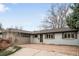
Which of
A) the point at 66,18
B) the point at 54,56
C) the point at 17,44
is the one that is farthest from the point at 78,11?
the point at 17,44

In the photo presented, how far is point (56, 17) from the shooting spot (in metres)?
5.94

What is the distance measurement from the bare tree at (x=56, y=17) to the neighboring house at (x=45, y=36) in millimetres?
124

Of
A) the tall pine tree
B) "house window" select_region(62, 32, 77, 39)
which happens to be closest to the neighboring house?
"house window" select_region(62, 32, 77, 39)

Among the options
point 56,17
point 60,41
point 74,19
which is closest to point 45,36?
point 60,41

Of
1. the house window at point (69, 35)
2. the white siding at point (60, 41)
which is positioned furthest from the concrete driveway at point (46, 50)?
the house window at point (69, 35)

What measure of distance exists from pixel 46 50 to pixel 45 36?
355mm

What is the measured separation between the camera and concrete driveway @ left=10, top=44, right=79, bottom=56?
19.1 feet

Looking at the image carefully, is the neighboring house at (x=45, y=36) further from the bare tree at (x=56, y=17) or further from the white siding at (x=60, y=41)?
the bare tree at (x=56, y=17)

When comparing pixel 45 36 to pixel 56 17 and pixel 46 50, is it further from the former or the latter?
pixel 56 17

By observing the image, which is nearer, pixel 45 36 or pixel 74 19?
pixel 74 19

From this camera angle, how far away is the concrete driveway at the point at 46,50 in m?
5.84

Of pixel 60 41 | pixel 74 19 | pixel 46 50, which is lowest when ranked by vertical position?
pixel 46 50

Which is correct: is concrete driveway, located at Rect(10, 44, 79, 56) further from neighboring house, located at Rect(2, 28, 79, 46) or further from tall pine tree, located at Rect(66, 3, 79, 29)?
tall pine tree, located at Rect(66, 3, 79, 29)

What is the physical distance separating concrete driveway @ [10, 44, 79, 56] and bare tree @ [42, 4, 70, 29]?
0.44 m
